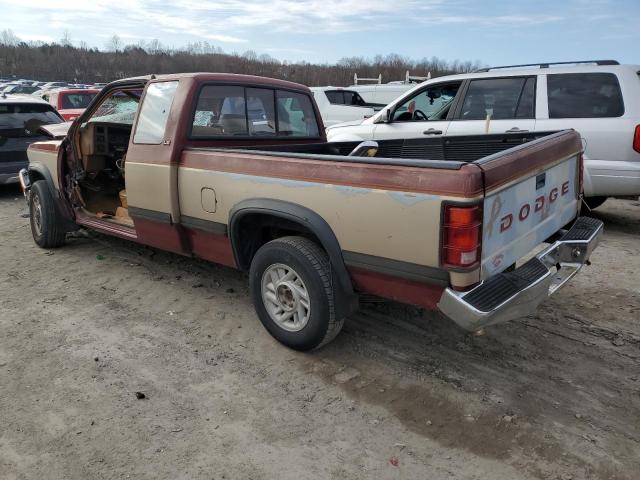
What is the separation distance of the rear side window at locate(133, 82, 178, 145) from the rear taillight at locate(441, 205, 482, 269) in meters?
2.47

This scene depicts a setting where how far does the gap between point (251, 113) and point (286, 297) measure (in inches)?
73.6

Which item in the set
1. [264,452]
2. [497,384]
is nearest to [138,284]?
[264,452]

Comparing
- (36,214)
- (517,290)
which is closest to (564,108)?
(517,290)

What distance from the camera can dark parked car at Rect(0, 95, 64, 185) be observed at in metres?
8.09

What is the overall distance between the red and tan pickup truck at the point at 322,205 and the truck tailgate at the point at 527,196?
1cm

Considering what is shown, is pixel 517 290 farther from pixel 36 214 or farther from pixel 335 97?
pixel 335 97

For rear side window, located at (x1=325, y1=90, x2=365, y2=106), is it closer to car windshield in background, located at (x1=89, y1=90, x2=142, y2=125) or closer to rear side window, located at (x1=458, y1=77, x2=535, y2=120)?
rear side window, located at (x1=458, y1=77, x2=535, y2=120)

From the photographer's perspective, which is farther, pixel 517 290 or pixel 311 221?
pixel 311 221

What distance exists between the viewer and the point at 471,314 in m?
2.46

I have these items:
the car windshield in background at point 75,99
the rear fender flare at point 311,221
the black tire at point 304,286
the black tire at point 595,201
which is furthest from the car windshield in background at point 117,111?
the car windshield in background at point 75,99

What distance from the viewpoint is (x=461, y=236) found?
96.7 inches

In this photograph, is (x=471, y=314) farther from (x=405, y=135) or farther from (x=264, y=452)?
(x=405, y=135)

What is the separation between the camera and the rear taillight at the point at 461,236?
2.43m

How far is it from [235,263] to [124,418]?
130 centimetres
